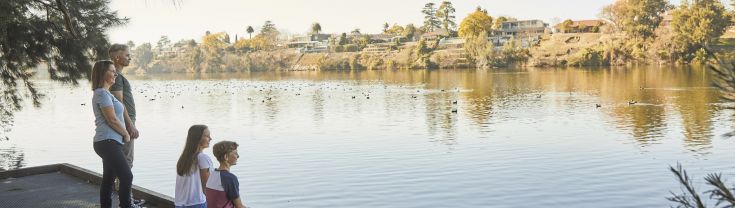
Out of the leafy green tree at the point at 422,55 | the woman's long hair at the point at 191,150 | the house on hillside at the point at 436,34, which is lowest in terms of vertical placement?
the woman's long hair at the point at 191,150

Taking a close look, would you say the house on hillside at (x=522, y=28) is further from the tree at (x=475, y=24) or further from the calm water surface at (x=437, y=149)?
the calm water surface at (x=437, y=149)

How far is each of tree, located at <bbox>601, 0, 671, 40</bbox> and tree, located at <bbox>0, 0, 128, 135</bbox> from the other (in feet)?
333

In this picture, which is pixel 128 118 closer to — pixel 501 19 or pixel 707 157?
Answer: pixel 707 157

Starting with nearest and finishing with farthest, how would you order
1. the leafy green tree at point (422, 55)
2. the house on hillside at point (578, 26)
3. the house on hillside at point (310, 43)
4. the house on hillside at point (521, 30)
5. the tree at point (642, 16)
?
the tree at point (642, 16)
the leafy green tree at point (422, 55)
the house on hillside at point (578, 26)
the house on hillside at point (521, 30)
the house on hillside at point (310, 43)

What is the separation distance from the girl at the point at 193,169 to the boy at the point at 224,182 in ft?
0.60

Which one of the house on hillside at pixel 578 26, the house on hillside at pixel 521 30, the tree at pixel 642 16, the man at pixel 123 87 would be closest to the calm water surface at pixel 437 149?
the man at pixel 123 87

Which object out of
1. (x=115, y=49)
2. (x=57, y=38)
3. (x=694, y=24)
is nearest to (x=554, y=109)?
(x=57, y=38)

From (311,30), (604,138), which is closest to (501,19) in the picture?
(311,30)

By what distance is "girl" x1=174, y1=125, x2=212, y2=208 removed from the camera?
5520 millimetres

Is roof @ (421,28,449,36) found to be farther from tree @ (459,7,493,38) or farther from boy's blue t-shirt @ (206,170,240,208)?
boy's blue t-shirt @ (206,170,240,208)

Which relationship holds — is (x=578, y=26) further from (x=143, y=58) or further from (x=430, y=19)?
(x=143, y=58)

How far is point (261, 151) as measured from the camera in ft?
66.3

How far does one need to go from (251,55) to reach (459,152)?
14853 cm

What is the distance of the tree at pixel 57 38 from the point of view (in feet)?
37.1
